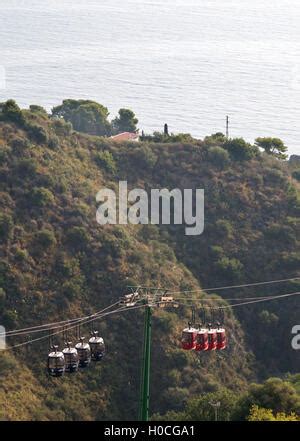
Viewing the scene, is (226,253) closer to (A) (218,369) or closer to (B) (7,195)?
(A) (218,369)

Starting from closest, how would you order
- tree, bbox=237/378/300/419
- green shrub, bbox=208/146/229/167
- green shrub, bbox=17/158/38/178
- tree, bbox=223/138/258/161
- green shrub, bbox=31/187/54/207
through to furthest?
tree, bbox=237/378/300/419 < green shrub, bbox=31/187/54/207 < green shrub, bbox=17/158/38/178 < green shrub, bbox=208/146/229/167 < tree, bbox=223/138/258/161

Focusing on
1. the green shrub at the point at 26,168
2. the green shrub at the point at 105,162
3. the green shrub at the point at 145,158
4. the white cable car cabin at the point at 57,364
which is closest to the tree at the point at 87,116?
the green shrub at the point at 145,158

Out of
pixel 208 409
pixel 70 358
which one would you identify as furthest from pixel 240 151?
pixel 70 358

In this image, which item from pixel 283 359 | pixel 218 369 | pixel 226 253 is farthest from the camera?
pixel 226 253

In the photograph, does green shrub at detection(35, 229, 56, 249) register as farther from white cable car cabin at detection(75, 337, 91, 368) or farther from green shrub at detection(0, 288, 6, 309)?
white cable car cabin at detection(75, 337, 91, 368)

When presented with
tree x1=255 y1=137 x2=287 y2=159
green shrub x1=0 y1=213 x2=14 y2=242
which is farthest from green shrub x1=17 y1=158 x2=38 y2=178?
tree x1=255 y1=137 x2=287 y2=159

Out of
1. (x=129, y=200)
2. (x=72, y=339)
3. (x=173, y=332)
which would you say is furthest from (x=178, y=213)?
(x=72, y=339)
